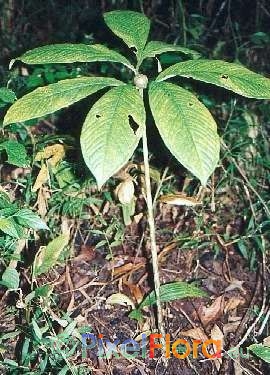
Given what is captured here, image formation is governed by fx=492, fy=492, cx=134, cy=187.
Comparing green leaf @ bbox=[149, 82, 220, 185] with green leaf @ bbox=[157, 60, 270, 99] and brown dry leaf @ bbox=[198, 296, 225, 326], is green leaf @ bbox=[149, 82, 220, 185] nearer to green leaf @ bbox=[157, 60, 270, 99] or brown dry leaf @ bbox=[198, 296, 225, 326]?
green leaf @ bbox=[157, 60, 270, 99]

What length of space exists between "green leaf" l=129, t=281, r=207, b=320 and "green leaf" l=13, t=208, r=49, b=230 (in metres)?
0.35

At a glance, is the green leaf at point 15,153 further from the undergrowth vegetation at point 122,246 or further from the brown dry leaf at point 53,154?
the brown dry leaf at point 53,154

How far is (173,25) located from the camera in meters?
2.64

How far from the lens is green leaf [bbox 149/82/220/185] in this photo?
797mm

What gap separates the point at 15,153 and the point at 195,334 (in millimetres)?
683

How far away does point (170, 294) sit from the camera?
1255 millimetres

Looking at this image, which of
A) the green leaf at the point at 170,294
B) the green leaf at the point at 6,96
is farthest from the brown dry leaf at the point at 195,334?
the green leaf at the point at 6,96

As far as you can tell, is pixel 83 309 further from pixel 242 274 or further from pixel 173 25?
pixel 173 25

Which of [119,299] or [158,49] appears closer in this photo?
[158,49]

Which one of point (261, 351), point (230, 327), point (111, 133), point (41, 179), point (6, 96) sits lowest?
point (230, 327)

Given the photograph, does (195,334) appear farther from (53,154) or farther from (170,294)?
(53,154)

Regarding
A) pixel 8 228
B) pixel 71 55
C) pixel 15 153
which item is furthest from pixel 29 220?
pixel 71 55

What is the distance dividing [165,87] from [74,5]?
214 cm

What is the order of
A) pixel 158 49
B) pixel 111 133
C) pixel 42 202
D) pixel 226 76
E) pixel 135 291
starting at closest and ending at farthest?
pixel 111 133, pixel 226 76, pixel 158 49, pixel 135 291, pixel 42 202
